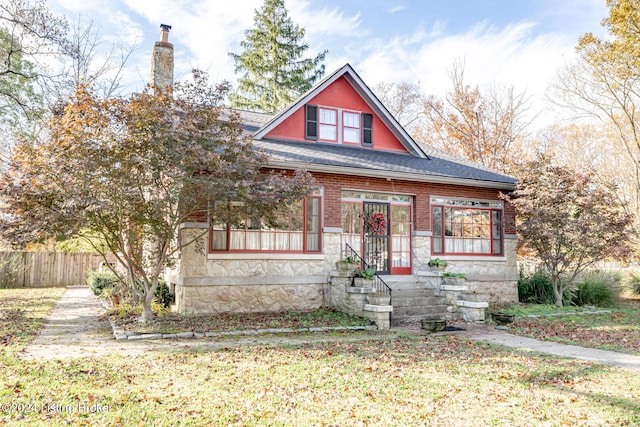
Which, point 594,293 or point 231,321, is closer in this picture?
Answer: point 231,321

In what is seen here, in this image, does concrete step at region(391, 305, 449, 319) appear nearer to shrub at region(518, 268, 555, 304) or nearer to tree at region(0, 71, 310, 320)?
tree at region(0, 71, 310, 320)

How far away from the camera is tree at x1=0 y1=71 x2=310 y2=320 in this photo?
8359 millimetres

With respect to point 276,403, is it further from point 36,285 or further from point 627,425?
point 36,285

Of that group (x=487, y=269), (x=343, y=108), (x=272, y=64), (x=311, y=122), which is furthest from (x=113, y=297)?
(x=272, y=64)

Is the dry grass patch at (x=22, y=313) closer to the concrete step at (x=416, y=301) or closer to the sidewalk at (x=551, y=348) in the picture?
the concrete step at (x=416, y=301)

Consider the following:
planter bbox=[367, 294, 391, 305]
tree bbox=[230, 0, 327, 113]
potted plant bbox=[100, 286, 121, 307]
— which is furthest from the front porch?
tree bbox=[230, 0, 327, 113]

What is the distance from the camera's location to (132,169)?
8641mm

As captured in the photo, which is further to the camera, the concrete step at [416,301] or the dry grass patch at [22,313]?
the concrete step at [416,301]

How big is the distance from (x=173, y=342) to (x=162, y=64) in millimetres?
9613

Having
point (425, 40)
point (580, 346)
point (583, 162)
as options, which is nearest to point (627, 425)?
point (580, 346)

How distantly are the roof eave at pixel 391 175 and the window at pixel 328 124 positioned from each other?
7.61 ft

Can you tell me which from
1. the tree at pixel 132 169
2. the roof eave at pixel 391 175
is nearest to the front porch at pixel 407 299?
the roof eave at pixel 391 175

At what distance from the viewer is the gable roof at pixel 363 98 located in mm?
13336

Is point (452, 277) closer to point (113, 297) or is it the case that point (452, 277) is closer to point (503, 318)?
point (503, 318)
